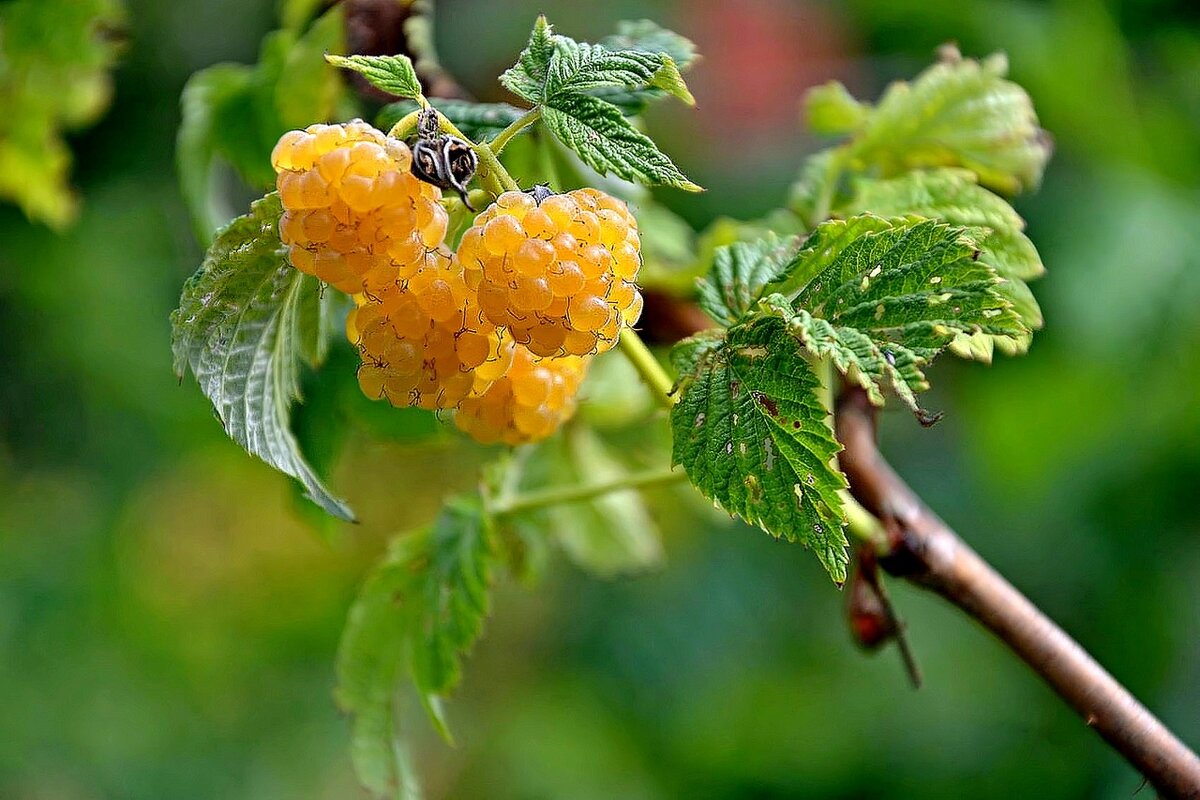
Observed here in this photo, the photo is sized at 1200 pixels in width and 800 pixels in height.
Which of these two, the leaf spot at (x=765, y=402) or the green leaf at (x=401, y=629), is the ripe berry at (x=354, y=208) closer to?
the leaf spot at (x=765, y=402)

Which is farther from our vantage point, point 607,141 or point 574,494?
point 574,494

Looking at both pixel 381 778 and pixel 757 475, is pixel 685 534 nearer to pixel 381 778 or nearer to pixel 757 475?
pixel 381 778

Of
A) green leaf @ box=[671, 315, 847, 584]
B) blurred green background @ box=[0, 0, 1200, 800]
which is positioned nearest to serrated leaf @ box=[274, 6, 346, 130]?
green leaf @ box=[671, 315, 847, 584]

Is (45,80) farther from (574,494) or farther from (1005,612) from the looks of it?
(1005,612)

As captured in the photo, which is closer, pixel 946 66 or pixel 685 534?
pixel 946 66

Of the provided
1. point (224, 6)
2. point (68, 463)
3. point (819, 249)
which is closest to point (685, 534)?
point (68, 463)

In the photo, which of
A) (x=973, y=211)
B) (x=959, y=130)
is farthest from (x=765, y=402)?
(x=959, y=130)
